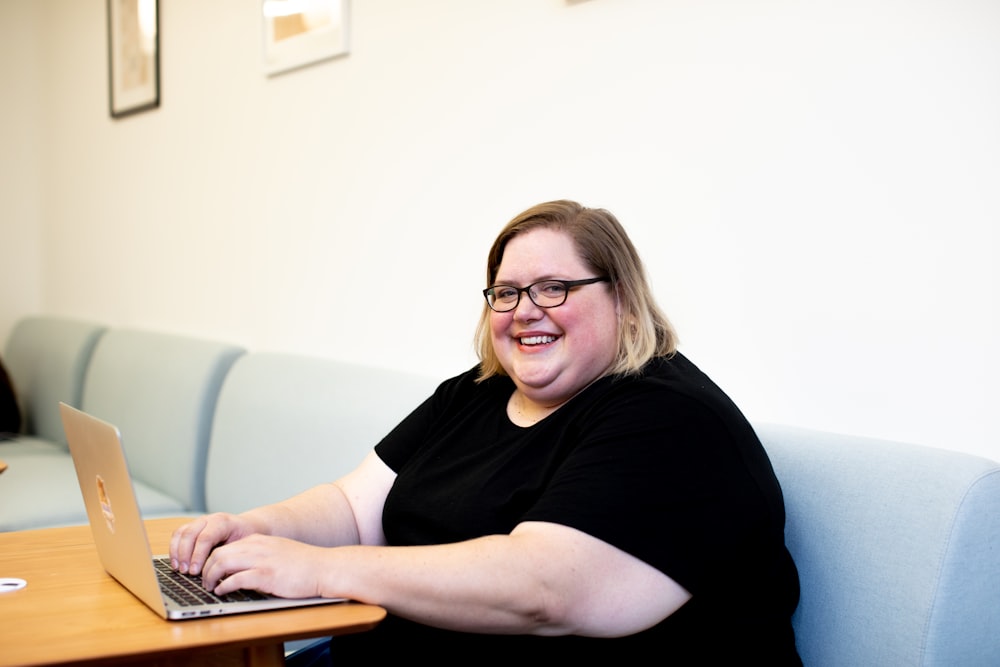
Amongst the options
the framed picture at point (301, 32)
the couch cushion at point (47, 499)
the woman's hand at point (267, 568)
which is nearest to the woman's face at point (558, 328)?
the woman's hand at point (267, 568)

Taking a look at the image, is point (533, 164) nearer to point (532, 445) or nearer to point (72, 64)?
point (532, 445)

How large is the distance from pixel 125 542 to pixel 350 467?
920mm

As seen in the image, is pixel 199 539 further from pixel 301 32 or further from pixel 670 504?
pixel 301 32

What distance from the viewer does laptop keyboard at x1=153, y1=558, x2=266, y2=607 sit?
115cm

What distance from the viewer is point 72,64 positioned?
411 cm

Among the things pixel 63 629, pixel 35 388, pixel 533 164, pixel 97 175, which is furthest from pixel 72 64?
pixel 63 629

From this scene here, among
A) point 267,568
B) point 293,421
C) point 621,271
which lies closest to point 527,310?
point 621,271

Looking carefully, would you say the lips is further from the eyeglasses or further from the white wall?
the white wall

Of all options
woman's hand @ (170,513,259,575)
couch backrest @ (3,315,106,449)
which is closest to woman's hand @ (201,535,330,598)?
woman's hand @ (170,513,259,575)

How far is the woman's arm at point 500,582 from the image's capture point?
1.16 m

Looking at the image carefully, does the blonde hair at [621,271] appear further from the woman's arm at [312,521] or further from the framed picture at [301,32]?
the framed picture at [301,32]

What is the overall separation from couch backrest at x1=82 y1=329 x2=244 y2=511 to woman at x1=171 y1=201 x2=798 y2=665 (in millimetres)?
1288

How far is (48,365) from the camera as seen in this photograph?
377cm

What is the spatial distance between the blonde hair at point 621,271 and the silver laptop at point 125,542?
1.80 feet
